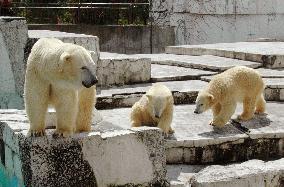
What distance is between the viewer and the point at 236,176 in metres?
4.46

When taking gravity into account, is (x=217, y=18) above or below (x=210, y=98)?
above

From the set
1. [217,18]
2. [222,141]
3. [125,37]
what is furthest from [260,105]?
[217,18]

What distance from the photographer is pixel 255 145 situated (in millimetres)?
5414

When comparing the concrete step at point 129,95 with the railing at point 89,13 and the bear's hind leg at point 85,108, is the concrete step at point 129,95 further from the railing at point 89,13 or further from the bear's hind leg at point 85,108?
the railing at point 89,13

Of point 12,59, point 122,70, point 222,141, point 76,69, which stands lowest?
point 222,141

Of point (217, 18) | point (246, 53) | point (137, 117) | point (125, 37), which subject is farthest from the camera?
point (217, 18)

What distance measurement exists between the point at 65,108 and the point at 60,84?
25 centimetres

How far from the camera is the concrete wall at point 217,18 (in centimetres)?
1496

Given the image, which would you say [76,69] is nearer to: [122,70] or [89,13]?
[122,70]

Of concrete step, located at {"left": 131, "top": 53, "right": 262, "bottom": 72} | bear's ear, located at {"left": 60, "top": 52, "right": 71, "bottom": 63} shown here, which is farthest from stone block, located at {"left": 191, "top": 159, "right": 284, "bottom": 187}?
concrete step, located at {"left": 131, "top": 53, "right": 262, "bottom": 72}

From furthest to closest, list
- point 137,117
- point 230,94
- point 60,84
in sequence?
point 230,94
point 137,117
point 60,84

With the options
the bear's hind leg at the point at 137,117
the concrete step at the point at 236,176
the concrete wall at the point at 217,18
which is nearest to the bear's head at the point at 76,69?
the concrete step at the point at 236,176

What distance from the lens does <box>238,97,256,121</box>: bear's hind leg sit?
5961mm

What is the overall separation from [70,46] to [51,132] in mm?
817
